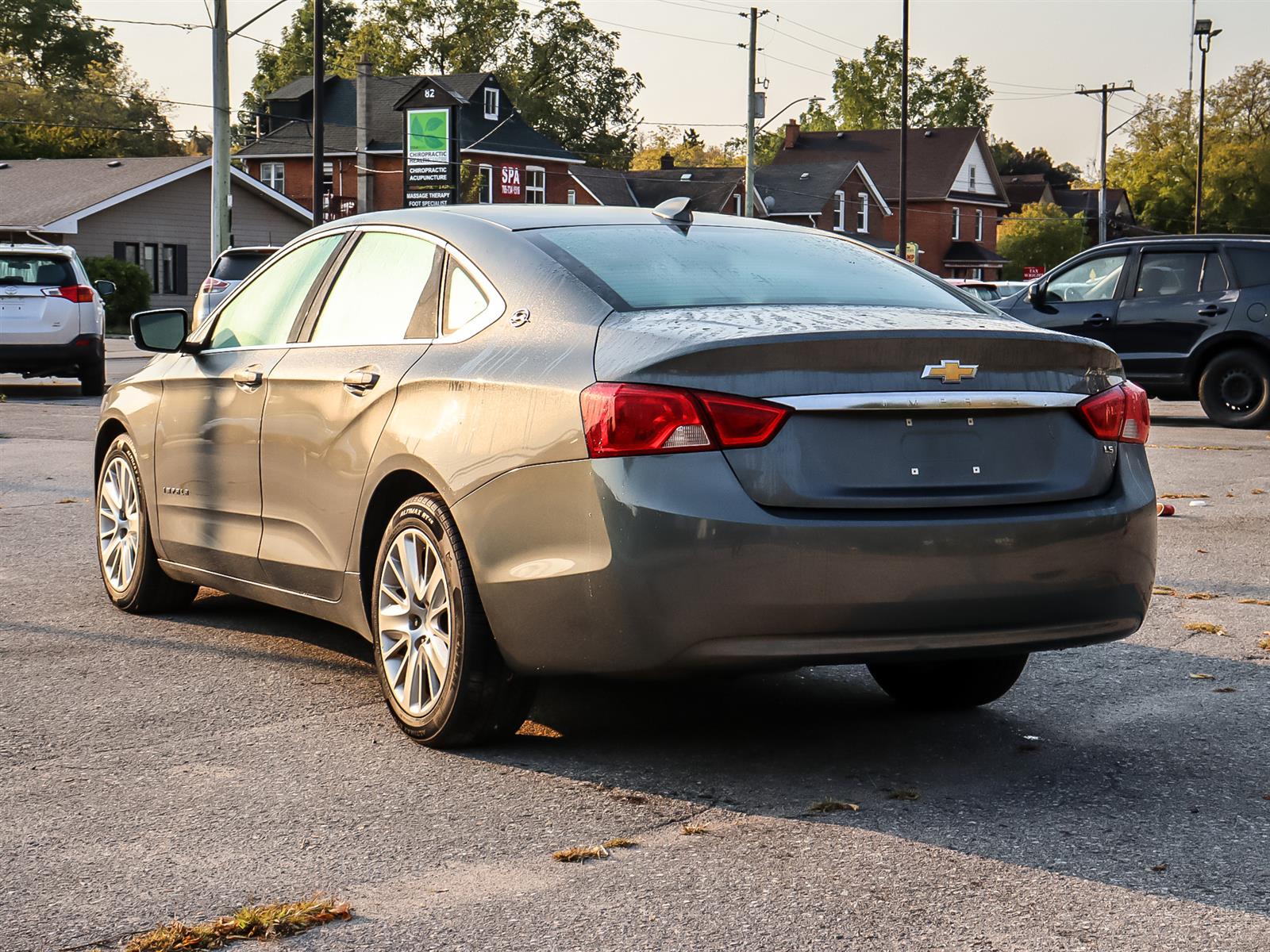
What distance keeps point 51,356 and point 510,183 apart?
55.7 m

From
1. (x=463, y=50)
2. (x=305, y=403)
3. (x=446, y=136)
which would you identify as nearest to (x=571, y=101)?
(x=463, y=50)

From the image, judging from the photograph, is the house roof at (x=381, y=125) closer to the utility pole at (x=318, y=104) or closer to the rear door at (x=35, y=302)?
the utility pole at (x=318, y=104)

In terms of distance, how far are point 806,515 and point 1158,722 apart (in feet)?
5.55

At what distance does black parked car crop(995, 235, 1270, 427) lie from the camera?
17.2m

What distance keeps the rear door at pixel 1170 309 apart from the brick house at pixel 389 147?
55.4m

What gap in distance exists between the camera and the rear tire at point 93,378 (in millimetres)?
21141

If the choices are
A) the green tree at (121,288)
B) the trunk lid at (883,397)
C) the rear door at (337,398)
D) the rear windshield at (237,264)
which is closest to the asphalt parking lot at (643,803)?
the rear door at (337,398)

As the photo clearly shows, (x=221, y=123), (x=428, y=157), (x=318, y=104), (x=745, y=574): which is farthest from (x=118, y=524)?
(x=428, y=157)

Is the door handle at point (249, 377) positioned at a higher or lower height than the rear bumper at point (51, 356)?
higher

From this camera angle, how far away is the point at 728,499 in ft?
14.1

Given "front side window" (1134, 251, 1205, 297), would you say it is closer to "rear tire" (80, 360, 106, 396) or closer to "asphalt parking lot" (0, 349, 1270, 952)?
"asphalt parking lot" (0, 349, 1270, 952)

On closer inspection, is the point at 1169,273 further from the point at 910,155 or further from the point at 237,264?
the point at 910,155

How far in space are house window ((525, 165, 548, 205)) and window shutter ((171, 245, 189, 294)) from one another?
2352cm

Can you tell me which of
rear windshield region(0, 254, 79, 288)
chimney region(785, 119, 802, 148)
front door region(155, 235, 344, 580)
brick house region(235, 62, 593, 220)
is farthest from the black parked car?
chimney region(785, 119, 802, 148)
